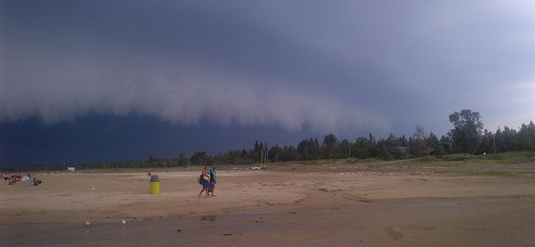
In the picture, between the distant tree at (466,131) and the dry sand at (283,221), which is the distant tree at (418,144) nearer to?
the distant tree at (466,131)

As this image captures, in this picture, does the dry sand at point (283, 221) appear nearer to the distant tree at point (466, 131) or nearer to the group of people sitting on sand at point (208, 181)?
the group of people sitting on sand at point (208, 181)

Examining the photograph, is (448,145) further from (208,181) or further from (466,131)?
(208,181)

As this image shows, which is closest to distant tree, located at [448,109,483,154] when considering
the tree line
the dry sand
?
the tree line

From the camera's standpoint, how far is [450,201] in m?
14.9

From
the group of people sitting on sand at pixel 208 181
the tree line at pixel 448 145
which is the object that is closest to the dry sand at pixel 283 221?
the group of people sitting on sand at pixel 208 181

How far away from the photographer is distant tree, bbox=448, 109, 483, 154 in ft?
252

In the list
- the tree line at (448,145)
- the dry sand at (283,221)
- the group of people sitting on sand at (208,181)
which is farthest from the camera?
the tree line at (448,145)

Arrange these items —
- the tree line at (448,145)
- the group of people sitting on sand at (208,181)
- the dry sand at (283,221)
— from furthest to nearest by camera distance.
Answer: the tree line at (448,145) < the group of people sitting on sand at (208,181) < the dry sand at (283,221)

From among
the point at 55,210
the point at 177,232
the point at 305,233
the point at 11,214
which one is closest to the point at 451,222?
the point at 305,233

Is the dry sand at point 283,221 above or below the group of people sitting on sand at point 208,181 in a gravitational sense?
below

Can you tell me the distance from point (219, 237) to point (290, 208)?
5788mm

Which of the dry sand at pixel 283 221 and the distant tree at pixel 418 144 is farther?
the distant tree at pixel 418 144

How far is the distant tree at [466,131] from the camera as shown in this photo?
76.9 meters

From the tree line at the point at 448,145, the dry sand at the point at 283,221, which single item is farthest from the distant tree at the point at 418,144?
the dry sand at the point at 283,221
